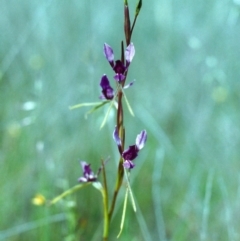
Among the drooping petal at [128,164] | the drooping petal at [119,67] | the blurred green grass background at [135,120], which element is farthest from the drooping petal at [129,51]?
the blurred green grass background at [135,120]

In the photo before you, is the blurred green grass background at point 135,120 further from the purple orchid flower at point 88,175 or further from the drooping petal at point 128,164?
the drooping petal at point 128,164

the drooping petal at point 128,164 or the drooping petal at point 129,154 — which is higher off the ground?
→ the drooping petal at point 129,154

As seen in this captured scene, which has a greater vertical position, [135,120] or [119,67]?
[135,120]

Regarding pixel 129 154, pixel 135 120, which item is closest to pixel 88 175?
pixel 129 154

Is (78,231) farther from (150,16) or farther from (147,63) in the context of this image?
(150,16)

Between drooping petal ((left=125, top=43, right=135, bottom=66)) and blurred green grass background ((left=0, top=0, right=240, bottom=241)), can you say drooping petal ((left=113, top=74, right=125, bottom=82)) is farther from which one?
blurred green grass background ((left=0, top=0, right=240, bottom=241))

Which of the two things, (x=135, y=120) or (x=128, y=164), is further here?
(x=135, y=120)

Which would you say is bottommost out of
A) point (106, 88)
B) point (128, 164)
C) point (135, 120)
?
point (128, 164)

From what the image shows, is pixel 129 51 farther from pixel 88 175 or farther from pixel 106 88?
pixel 88 175
